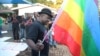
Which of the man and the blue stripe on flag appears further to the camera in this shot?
the man

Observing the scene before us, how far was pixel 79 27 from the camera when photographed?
4969 mm

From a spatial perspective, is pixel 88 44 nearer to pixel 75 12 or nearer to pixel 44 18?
pixel 75 12

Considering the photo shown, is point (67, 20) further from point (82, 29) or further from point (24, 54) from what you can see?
point (24, 54)

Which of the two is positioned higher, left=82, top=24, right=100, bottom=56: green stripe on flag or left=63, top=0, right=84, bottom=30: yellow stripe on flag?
left=63, top=0, right=84, bottom=30: yellow stripe on flag

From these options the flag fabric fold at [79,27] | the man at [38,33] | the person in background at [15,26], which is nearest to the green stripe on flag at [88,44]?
the flag fabric fold at [79,27]

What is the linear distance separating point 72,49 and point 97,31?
48 centimetres

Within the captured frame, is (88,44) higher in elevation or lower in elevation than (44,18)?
lower

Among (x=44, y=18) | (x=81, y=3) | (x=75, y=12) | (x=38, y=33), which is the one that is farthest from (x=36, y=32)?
(x=81, y=3)

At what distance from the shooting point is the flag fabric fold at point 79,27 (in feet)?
16.1

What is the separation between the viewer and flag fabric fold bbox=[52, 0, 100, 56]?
16.1 feet

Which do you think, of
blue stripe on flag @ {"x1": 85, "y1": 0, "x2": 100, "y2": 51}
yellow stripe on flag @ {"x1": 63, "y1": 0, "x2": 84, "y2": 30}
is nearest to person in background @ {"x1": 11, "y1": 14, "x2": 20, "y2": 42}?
yellow stripe on flag @ {"x1": 63, "y1": 0, "x2": 84, "y2": 30}

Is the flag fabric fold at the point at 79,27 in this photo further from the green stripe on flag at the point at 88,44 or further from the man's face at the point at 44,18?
the man's face at the point at 44,18

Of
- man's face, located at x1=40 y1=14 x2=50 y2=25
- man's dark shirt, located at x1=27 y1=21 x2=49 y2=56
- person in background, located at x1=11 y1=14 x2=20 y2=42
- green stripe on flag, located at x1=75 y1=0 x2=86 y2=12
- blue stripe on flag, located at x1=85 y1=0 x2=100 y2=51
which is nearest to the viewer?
blue stripe on flag, located at x1=85 y1=0 x2=100 y2=51

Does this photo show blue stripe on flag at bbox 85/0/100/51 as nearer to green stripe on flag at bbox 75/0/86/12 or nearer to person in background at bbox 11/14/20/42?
green stripe on flag at bbox 75/0/86/12
